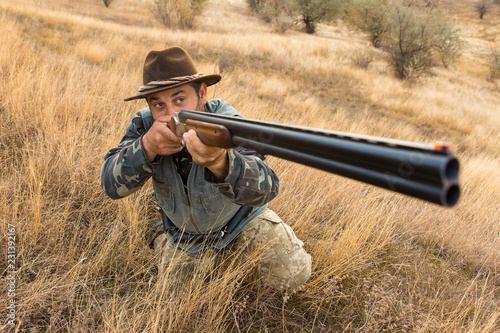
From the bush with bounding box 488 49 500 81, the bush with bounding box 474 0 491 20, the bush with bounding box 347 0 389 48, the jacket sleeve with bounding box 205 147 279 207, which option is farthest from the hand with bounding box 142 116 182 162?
the bush with bounding box 474 0 491 20

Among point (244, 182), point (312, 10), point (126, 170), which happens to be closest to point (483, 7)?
point (312, 10)

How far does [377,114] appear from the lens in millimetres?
10984

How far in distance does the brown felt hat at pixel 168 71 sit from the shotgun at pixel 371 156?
1055 mm

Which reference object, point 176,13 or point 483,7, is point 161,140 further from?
point 483,7

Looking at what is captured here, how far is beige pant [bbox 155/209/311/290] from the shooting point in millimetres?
2369

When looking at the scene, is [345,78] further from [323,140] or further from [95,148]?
[323,140]

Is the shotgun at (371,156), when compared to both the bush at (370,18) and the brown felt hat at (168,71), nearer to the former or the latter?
the brown felt hat at (168,71)

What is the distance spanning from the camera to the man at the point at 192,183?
6.17 feet

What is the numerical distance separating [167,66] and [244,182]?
1160mm

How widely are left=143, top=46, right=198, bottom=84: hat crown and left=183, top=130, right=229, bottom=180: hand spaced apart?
33.2 inches

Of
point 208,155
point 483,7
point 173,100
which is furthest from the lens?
point 483,7

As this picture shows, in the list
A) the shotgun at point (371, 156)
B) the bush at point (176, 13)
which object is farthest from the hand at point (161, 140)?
the bush at point (176, 13)

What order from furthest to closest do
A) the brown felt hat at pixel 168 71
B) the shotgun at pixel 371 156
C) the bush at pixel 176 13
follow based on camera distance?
the bush at pixel 176 13
the brown felt hat at pixel 168 71
the shotgun at pixel 371 156

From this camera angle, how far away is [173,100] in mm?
2172
